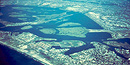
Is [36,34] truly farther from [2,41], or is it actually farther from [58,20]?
[58,20]

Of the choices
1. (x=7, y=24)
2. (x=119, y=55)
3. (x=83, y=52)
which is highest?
(x=7, y=24)

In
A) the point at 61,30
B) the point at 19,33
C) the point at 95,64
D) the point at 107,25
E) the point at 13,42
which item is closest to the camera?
the point at 95,64

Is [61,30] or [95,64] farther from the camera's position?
[61,30]

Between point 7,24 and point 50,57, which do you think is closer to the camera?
point 50,57

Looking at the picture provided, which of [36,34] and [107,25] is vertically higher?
[36,34]

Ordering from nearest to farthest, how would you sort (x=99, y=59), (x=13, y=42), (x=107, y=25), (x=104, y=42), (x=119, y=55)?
(x=99, y=59)
(x=119, y=55)
(x=13, y=42)
(x=104, y=42)
(x=107, y=25)

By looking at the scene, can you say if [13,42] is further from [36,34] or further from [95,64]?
[95,64]

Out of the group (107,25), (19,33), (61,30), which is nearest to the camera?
(19,33)

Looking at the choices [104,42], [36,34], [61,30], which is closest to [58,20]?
[61,30]

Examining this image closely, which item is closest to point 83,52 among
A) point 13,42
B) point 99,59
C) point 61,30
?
Answer: point 99,59
